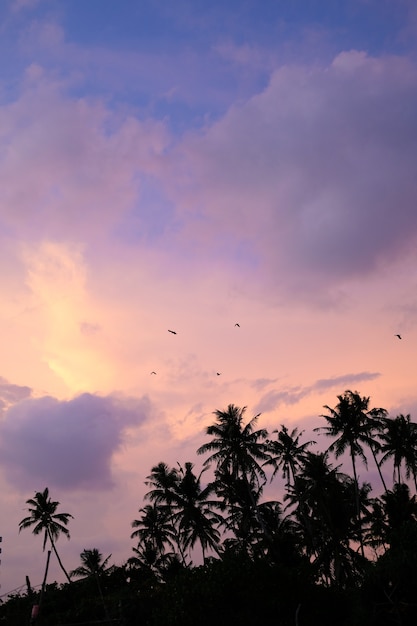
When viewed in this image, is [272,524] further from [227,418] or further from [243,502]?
[227,418]

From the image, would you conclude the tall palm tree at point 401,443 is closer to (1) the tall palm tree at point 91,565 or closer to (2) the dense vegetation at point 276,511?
(2) the dense vegetation at point 276,511

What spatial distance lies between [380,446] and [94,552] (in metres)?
38.1

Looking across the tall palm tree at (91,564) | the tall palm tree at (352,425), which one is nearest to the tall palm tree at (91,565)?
the tall palm tree at (91,564)

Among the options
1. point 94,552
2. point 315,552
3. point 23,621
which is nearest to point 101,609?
point 23,621

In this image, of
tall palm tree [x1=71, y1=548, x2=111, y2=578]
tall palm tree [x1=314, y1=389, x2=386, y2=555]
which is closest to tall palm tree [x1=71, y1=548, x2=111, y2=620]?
tall palm tree [x1=71, y1=548, x2=111, y2=578]

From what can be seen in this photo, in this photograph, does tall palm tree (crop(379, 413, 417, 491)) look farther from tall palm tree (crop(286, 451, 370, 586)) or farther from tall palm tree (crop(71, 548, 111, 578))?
tall palm tree (crop(71, 548, 111, 578))

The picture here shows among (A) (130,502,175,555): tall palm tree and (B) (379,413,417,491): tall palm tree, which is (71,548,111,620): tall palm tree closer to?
(A) (130,502,175,555): tall palm tree

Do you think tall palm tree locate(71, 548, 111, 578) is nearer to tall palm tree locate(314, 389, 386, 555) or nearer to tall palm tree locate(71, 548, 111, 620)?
tall palm tree locate(71, 548, 111, 620)

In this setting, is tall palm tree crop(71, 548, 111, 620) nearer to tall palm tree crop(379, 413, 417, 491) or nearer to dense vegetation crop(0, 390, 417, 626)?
dense vegetation crop(0, 390, 417, 626)

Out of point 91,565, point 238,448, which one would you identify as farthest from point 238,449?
point 91,565

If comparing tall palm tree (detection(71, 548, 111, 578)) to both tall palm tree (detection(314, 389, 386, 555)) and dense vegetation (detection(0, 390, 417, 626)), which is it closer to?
dense vegetation (detection(0, 390, 417, 626))

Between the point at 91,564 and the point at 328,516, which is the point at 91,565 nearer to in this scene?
the point at 91,564

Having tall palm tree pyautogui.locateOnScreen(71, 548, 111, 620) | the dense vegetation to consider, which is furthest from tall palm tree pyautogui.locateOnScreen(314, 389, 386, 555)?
tall palm tree pyautogui.locateOnScreen(71, 548, 111, 620)

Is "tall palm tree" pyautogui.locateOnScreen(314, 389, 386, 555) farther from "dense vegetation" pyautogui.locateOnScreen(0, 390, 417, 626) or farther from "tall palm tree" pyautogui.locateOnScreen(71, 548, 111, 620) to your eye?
"tall palm tree" pyautogui.locateOnScreen(71, 548, 111, 620)
